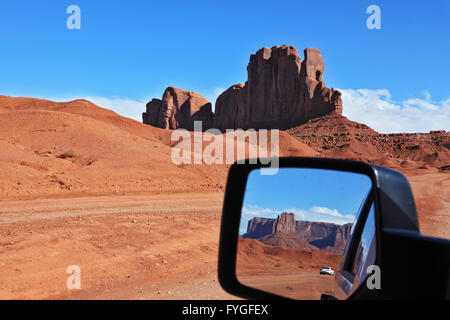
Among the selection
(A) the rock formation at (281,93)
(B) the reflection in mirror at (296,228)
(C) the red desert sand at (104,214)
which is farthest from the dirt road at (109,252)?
(A) the rock formation at (281,93)

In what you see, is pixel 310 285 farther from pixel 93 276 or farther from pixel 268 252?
pixel 93 276

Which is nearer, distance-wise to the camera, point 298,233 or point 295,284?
point 295,284

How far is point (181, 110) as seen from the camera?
15012cm

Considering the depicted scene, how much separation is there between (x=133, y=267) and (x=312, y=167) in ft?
20.8

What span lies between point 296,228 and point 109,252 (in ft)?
22.8

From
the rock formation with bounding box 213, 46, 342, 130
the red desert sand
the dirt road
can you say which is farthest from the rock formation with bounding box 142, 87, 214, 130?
the dirt road

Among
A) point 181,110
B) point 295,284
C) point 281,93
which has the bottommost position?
point 295,284

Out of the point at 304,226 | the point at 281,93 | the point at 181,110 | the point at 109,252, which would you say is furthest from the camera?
the point at 181,110

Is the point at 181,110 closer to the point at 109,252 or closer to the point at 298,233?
the point at 109,252

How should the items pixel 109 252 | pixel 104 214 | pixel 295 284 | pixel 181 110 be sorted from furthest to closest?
pixel 181 110 → pixel 104 214 → pixel 109 252 → pixel 295 284

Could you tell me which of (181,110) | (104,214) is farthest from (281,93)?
(104,214)

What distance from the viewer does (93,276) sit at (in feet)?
23.4

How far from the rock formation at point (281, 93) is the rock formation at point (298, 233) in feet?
338
